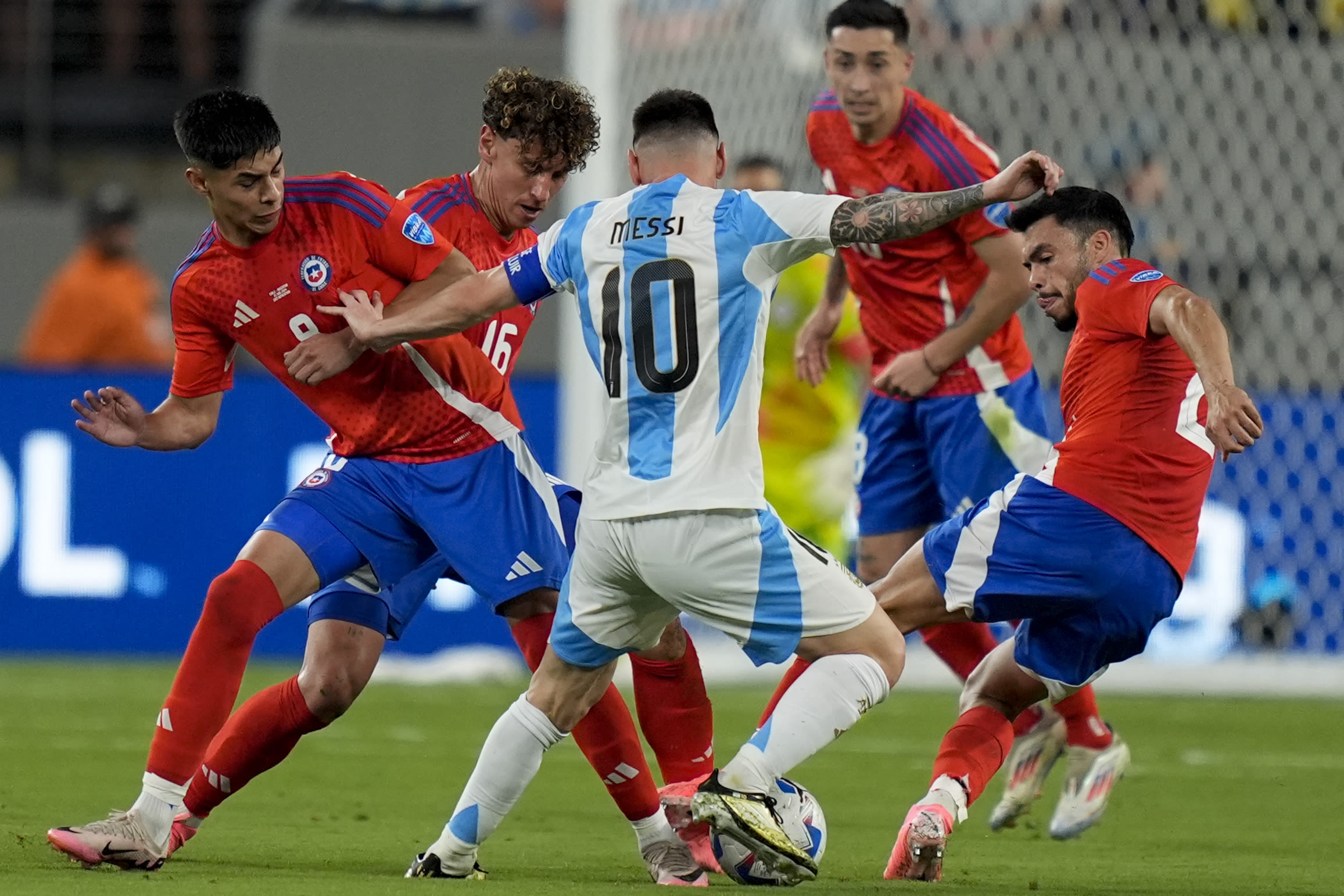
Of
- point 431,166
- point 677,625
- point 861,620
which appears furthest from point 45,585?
point 861,620

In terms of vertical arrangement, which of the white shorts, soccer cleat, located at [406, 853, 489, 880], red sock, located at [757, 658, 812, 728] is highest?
the white shorts

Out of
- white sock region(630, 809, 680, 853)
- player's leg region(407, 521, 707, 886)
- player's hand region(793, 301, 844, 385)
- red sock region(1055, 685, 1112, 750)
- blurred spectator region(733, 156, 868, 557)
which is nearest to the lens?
player's leg region(407, 521, 707, 886)

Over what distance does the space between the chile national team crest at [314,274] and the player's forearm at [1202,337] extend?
1.93 meters

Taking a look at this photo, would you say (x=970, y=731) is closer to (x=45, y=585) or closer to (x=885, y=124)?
(x=885, y=124)

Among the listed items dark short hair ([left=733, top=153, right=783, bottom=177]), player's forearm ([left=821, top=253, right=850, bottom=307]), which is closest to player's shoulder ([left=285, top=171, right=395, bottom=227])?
player's forearm ([left=821, top=253, right=850, bottom=307])

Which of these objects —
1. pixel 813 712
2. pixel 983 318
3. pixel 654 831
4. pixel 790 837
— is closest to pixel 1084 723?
pixel 983 318

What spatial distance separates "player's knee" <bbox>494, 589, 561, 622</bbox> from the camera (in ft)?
16.0

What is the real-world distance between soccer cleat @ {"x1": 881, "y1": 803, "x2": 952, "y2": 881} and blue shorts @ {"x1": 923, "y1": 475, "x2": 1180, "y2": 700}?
1.78 ft

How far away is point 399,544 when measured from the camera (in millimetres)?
4941

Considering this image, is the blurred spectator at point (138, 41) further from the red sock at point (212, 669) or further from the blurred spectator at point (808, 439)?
the red sock at point (212, 669)

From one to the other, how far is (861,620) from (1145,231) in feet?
21.9

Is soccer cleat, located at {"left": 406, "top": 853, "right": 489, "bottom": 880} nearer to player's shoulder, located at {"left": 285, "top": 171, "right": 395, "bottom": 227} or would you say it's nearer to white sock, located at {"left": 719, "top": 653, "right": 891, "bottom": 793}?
white sock, located at {"left": 719, "top": 653, "right": 891, "bottom": 793}

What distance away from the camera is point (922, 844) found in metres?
4.61

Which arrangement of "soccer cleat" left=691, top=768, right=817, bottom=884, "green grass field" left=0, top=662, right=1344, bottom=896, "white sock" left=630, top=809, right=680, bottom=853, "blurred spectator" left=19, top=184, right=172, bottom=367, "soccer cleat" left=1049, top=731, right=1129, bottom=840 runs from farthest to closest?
"blurred spectator" left=19, top=184, right=172, bottom=367 < "soccer cleat" left=1049, top=731, right=1129, bottom=840 < "white sock" left=630, top=809, right=680, bottom=853 < "green grass field" left=0, top=662, right=1344, bottom=896 < "soccer cleat" left=691, top=768, right=817, bottom=884
